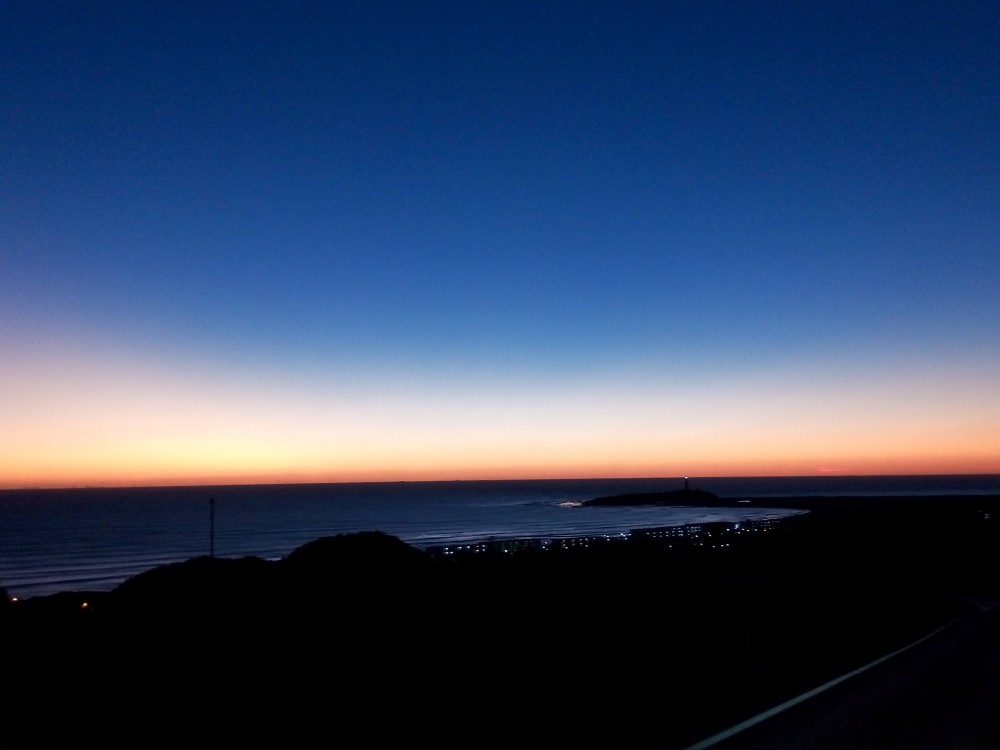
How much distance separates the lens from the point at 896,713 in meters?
9.73

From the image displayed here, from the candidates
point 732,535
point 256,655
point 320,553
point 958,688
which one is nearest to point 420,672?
point 256,655

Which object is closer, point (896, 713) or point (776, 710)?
point (896, 713)

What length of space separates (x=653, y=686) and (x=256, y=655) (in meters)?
5.41

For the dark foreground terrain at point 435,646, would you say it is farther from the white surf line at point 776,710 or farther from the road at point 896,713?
the road at point 896,713

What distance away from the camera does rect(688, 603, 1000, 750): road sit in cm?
836

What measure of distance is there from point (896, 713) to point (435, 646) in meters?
5.83

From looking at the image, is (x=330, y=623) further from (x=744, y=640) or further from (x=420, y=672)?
(x=744, y=640)

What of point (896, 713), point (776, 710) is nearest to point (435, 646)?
point (776, 710)

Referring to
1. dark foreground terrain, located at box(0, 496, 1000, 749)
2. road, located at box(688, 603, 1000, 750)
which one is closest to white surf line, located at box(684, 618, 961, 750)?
road, located at box(688, 603, 1000, 750)

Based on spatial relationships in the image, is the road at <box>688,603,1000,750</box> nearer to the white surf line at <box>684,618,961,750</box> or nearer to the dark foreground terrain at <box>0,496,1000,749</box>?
the white surf line at <box>684,618,961,750</box>

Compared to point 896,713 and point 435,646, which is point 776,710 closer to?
point 896,713

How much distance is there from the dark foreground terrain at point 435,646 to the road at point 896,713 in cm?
44

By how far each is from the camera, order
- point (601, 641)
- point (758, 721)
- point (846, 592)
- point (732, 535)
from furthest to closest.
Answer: point (732, 535) → point (846, 592) → point (601, 641) → point (758, 721)

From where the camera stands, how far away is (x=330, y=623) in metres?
15.0
